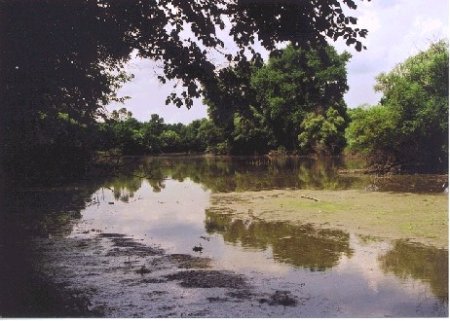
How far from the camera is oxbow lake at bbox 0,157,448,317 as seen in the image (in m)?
8.60

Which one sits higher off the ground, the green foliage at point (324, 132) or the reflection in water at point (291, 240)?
the green foliage at point (324, 132)

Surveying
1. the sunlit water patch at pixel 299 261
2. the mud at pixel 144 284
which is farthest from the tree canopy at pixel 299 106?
the mud at pixel 144 284

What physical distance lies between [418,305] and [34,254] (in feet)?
28.9

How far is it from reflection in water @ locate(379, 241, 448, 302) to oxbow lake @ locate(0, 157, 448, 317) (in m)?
0.03

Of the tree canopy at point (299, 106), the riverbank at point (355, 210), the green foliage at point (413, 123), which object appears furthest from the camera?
the tree canopy at point (299, 106)

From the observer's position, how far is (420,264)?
11055 mm

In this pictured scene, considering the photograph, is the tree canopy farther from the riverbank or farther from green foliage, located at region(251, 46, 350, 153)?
the riverbank

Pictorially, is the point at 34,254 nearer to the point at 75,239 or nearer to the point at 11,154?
the point at 75,239

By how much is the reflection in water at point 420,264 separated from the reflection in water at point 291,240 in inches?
45.9

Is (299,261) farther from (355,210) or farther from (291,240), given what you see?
(355,210)

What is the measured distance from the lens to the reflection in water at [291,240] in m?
11.9

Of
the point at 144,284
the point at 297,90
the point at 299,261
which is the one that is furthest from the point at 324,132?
the point at 144,284

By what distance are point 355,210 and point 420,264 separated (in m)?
7.34

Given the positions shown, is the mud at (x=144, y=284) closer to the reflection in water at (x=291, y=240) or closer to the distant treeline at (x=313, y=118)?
the reflection in water at (x=291, y=240)
